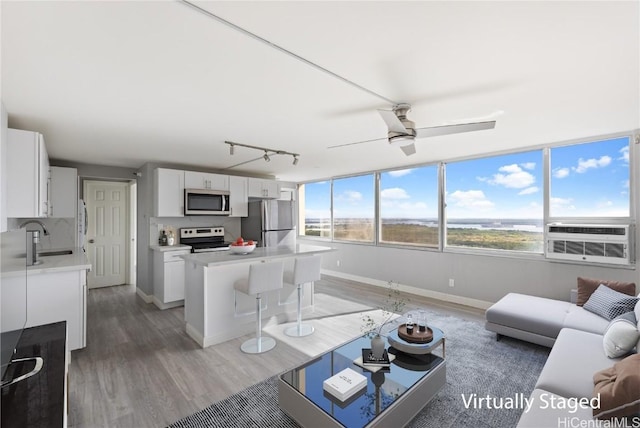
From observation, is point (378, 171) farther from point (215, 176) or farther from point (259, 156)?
point (215, 176)

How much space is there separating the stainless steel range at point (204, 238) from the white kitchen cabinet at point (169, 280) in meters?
0.43

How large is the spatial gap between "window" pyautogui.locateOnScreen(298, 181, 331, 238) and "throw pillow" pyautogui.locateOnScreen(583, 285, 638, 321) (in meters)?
4.97

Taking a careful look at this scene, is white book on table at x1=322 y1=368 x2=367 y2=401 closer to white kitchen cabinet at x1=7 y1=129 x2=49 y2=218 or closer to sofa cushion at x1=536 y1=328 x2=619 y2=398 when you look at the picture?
sofa cushion at x1=536 y1=328 x2=619 y2=398

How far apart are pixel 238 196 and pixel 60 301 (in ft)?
10.2

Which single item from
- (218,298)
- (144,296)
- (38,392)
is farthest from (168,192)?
(38,392)

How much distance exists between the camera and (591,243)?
347cm

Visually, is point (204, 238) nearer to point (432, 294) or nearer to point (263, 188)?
point (263, 188)

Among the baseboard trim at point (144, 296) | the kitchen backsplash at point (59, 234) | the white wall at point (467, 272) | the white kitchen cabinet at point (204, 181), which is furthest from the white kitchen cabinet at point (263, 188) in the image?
the kitchen backsplash at point (59, 234)

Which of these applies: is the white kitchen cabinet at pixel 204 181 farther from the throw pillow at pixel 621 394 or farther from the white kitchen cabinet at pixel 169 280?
the throw pillow at pixel 621 394

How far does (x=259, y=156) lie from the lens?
179 inches

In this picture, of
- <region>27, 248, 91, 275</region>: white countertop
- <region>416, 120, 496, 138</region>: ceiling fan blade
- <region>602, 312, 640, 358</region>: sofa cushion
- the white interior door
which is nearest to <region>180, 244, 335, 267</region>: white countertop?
<region>27, 248, 91, 275</region>: white countertop

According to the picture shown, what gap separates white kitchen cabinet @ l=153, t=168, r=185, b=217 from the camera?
4602mm

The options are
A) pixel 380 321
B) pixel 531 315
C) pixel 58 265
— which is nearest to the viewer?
pixel 58 265

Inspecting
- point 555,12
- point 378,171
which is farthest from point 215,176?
point 555,12
